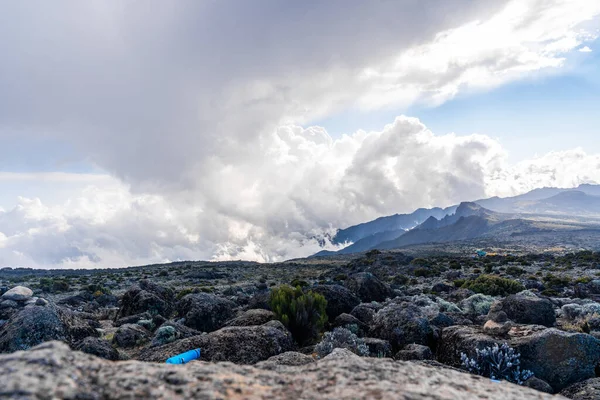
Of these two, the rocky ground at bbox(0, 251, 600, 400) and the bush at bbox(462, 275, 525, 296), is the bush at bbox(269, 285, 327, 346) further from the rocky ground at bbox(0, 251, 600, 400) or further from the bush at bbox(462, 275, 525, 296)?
the bush at bbox(462, 275, 525, 296)

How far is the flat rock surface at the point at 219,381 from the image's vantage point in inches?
94.3

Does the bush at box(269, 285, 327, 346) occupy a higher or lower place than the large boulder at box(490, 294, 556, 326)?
higher

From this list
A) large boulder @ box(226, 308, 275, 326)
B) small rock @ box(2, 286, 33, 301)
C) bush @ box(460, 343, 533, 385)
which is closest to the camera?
bush @ box(460, 343, 533, 385)

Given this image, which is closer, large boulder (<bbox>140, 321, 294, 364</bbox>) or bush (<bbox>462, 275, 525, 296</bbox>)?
large boulder (<bbox>140, 321, 294, 364</bbox>)

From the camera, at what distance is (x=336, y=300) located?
16.9 meters

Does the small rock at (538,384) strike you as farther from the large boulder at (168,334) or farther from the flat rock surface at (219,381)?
the large boulder at (168,334)

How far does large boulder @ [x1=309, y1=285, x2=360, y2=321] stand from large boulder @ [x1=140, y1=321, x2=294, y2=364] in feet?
22.2

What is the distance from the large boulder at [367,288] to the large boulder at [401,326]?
403 inches

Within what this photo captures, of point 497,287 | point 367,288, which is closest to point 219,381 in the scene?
point 367,288

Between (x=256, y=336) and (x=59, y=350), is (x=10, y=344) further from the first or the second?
(x=59, y=350)

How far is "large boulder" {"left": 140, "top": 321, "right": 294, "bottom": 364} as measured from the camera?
29.3ft

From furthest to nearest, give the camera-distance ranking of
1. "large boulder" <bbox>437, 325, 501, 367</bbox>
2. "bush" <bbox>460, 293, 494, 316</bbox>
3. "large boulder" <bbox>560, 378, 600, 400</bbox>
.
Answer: "bush" <bbox>460, 293, 494, 316</bbox> → "large boulder" <bbox>437, 325, 501, 367</bbox> → "large boulder" <bbox>560, 378, 600, 400</bbox>

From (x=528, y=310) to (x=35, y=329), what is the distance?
1618cm

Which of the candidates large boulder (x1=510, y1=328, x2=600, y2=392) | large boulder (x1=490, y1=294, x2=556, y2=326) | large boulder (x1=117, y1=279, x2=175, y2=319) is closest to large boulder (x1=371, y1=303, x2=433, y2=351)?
large boulder (x1=510, y1=328, x2=600, y2=392)
